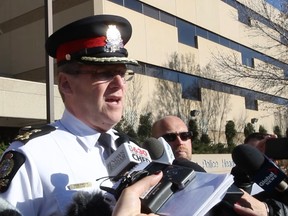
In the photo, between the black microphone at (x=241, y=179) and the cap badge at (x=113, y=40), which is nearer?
the cap badge at (x=113, y=40)

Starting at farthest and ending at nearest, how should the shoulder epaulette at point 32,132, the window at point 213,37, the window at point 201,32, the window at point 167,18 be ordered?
the window at point 213,37
the window at point 201,32
the window at point 167,18
the shoulder epaulette at point 32,132

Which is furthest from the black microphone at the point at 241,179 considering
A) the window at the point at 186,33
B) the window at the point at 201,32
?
the window at the point at 201,32

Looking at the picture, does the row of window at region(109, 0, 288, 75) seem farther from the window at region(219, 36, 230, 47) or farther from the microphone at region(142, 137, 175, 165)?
the microphone at region(142, 137, 175, 165)

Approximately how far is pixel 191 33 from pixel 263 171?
22313 mm

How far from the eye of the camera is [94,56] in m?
1.90

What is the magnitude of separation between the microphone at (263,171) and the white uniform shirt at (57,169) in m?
0.63

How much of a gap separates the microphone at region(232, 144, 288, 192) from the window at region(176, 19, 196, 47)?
68.6ft

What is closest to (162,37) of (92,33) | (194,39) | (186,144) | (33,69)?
(194,39)

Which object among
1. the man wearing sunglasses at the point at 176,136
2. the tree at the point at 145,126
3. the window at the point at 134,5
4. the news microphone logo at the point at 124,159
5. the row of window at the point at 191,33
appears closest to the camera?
the news microphone logo at the point at 124,159

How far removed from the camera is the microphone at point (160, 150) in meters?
1.88

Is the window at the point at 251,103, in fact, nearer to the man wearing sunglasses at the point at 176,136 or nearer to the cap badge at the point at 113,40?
the man wearing sunglasses at the point at 176,136

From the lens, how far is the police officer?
1.70m

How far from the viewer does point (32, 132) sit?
1.87 metres

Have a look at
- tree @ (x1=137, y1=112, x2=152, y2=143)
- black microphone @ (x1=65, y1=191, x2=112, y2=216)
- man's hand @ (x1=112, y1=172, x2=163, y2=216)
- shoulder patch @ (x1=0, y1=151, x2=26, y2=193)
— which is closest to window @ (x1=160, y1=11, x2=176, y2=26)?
tree @ (x1=137, y1=112, x2=152, y2=143)
